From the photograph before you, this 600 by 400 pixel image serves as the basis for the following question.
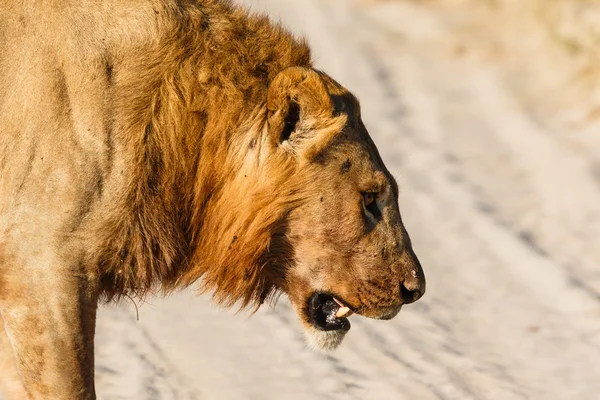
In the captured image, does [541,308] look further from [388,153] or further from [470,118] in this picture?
[470,118]

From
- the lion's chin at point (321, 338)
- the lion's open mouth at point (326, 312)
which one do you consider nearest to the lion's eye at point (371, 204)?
the lion's open mouth at point (326, 312)

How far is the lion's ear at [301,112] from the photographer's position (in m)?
4.71

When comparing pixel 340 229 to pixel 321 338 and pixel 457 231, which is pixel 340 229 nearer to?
pixel 321 338

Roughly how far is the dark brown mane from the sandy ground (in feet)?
5.36

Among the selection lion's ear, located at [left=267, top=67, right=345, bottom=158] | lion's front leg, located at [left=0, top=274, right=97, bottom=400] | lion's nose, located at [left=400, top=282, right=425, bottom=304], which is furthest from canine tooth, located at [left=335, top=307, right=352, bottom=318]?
lion's front leg, located at [left=0, top=274, right=97, bottom=400]

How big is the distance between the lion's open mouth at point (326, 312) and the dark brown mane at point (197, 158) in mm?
202

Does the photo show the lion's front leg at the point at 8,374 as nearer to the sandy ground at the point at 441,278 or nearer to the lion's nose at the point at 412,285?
the sandy ground at the point at 441,278

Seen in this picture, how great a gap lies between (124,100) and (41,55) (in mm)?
346

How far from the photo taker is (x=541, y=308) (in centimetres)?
775

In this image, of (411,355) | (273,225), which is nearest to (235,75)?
(273,225)

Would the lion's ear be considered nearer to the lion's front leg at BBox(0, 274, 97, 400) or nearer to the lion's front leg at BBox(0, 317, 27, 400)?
the lion's front leg at BBox(0, 274, 97, 400)

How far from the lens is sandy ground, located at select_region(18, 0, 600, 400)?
264 inches

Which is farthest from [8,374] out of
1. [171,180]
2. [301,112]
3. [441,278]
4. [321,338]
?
[441,278]

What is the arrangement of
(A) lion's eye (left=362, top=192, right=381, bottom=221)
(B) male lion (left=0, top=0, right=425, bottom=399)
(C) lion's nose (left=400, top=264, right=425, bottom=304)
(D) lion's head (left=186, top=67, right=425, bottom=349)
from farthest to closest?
(C) lion's nose (left=400, top=264, right=425, bottom=304) < (A) lion's eye (left=362, top=192, right=381, bottom=221) < (D) lion's head (left=186, top=67, right=425, bottom=349) < (B) male lion (left=0, top=0, right=425, bottom=399)
